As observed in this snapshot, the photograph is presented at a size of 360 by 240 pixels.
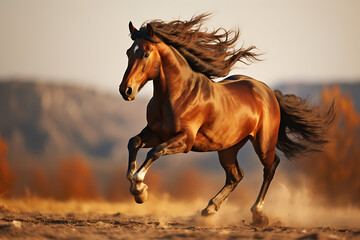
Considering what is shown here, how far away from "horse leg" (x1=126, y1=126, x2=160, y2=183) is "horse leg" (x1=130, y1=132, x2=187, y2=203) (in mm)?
296

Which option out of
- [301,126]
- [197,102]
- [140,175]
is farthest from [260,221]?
[140,175]

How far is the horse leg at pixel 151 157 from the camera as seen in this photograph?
5816mm

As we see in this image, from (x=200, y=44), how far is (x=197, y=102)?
975 millimetres

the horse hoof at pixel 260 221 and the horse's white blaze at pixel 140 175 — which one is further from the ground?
the horse's white blaze at pixel 140 175

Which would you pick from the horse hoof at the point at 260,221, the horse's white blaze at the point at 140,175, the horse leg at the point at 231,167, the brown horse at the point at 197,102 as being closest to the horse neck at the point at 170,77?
the brown horse at the point at 197,102

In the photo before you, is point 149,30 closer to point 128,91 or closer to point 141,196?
point 128,91

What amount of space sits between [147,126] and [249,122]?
4.80 feet

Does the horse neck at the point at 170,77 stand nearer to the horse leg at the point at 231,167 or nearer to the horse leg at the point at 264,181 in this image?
the horse leg at the point at 231,167

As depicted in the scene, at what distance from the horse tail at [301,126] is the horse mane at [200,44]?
1.44 meters

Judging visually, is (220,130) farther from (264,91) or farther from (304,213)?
(304,213)

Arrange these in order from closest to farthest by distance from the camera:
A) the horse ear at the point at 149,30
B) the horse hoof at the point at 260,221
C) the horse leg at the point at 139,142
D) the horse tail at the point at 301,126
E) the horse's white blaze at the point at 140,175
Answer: the horse's white blaze at the point at 140,175 → the horse ear at the point at 149,30 → the horse leg at the point at 139,142 → the horse hoof at the point at 260,221 → the horse tail at the point at 301,126

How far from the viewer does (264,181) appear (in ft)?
25.4

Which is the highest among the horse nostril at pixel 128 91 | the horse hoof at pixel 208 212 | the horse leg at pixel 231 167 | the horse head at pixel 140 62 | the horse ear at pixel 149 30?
the horse ear at pixel 149 30

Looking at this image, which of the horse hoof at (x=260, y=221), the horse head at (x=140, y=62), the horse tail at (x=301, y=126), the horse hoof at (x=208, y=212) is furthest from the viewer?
the horse tail at (x=301, y=126)
